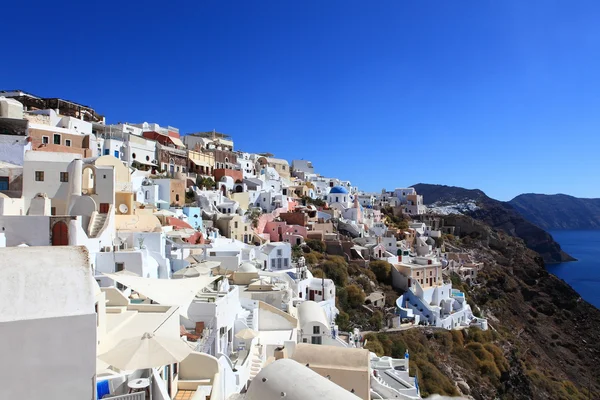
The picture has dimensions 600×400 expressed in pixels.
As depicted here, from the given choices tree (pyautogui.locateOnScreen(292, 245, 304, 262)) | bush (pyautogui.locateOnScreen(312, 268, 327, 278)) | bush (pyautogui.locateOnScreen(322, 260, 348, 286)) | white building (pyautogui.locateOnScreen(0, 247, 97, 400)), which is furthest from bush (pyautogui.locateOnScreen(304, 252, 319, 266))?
white building (pyautogui.locateOnScreen(0, 247, 97, 400))

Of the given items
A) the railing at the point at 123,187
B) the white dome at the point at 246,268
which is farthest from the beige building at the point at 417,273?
the railing at the point at 123,187

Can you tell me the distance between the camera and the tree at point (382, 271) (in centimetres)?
3819

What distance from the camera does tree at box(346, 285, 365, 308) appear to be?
31.6 m

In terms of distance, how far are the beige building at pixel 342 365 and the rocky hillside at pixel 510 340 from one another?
12.3 meters

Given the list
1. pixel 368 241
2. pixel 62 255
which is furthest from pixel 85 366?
pixel 368 241

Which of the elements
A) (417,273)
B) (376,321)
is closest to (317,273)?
(376,321)

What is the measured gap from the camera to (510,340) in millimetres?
41594

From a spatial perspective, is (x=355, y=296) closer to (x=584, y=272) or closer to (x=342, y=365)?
(x=342, y=365)

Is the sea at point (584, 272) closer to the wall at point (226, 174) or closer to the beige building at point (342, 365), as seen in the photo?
the wall at point (226, 174)

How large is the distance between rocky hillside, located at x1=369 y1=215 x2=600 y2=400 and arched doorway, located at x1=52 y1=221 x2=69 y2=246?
19.2 meters

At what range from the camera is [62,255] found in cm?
555

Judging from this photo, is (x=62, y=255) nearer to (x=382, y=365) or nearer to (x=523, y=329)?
(x=382, y=365)

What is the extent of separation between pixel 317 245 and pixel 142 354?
31.8m

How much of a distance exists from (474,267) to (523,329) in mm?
10114
